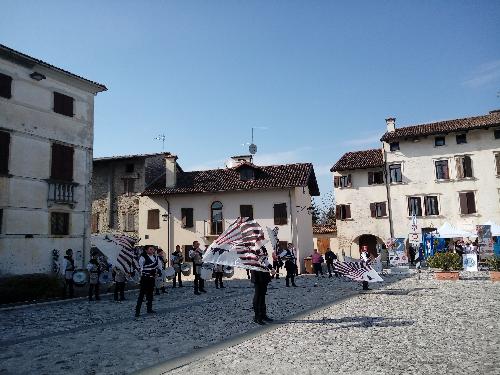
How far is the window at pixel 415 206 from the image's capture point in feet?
111

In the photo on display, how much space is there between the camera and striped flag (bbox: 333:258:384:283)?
47.3ft

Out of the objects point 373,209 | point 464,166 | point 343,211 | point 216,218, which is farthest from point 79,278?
point 464,166

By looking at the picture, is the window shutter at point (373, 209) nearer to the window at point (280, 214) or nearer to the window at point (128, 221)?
the window at point (280, 214)

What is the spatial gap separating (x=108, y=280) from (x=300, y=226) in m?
17.5

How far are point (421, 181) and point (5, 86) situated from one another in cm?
3065

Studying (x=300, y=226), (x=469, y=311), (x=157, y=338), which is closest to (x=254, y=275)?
(x=157, y=338)

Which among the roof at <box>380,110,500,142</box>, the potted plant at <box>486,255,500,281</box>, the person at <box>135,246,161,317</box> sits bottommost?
the potted plant at <box>486,255,500,281</box>

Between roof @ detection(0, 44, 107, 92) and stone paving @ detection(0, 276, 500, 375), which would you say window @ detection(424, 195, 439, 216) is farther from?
roof @ detection(0, 44, 107, 92)

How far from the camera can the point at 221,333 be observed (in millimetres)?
8289

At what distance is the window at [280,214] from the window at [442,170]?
14.3m

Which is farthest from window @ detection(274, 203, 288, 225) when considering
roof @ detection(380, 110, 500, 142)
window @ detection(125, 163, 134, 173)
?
roof @ detection(380, 110, 500, 142)

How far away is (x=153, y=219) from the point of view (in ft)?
107

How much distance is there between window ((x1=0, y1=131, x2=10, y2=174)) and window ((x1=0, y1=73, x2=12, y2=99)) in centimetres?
186

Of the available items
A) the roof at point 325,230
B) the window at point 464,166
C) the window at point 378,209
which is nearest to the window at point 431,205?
the window at point 464,166
